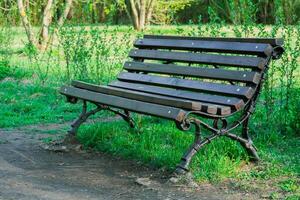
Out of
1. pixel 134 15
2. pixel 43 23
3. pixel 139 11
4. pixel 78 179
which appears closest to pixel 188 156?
pixel 78 179

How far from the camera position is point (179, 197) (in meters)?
4.28

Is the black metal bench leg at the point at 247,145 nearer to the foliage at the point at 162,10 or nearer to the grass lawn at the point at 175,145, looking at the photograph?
the grass lawn at the point at 175,145

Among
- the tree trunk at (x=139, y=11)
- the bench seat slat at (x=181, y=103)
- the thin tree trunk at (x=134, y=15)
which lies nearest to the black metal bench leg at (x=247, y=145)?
the bench seat slat at (x=181, y=103)

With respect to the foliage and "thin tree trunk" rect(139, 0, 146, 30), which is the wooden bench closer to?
the foliage

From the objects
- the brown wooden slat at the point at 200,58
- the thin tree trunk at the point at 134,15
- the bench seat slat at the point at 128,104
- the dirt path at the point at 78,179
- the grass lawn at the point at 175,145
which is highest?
the thin tree trunk at the point at 134,15

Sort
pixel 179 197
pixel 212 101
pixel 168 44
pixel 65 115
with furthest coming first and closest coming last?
1. pixel 65 115
2. pixel 168 44
3. pixel 212 101
4. pixel 179 197

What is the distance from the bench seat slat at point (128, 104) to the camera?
4.41m

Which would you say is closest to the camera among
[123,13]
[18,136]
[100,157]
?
[100,157]

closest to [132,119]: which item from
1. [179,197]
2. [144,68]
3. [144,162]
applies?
[144,68]

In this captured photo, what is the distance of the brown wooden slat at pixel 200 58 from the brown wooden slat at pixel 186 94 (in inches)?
12.6

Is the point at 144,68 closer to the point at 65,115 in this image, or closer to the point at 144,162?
the point at 144,162

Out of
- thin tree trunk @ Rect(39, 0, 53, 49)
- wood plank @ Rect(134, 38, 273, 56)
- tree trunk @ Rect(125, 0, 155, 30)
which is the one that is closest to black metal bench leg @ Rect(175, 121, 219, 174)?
wood plank @ Rect(134, 38, 273, 56)

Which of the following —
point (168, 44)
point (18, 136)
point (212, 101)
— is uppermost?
point (168, 44)

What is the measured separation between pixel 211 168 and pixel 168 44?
68.4 inches
